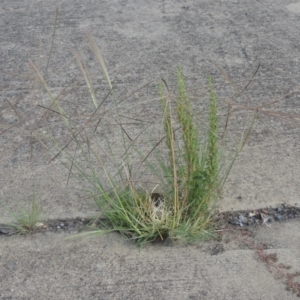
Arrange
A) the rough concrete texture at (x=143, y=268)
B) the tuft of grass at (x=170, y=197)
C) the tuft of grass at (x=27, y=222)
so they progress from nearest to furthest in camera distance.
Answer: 1. the rough concrete texture at (x=143, y=268)
2. the tuft of grass at (x=170, y=197)
3. the tuft of grass at (x=27, y=222)

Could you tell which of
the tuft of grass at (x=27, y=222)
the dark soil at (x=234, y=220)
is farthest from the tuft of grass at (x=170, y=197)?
the tuft of grass at (x=27, y=222)

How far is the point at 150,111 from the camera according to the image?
2.80 m

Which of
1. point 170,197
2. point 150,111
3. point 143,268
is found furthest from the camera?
point 150,111

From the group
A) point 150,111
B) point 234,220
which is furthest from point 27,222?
point 150,111

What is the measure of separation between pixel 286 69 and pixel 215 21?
2.49 ft

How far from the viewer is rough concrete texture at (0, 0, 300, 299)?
193 cm

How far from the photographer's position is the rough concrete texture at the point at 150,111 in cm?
193

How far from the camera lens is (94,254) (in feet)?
6.72

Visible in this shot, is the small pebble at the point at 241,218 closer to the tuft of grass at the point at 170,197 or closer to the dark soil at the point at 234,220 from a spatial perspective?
the dark soil at the point at 234,220

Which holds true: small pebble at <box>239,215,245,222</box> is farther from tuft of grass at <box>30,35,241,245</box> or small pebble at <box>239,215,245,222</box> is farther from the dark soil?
tuft of grass at <box>30,35,241,245</box>

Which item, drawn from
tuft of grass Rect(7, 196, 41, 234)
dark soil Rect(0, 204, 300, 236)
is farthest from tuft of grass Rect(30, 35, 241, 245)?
tuft of grass Rect(7, 196, 41, 234)

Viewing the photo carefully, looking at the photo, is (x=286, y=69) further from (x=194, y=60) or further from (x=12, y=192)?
(x=12, y=192)

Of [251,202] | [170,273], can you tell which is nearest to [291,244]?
[251,202]

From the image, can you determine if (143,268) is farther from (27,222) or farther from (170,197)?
(27,222)
